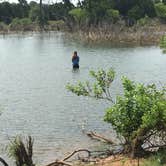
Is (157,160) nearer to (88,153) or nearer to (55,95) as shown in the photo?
(88,153)

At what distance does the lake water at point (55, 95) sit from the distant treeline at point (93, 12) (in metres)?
26.5

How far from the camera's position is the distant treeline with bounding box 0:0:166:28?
85.9m

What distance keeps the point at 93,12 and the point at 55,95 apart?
2538 inches

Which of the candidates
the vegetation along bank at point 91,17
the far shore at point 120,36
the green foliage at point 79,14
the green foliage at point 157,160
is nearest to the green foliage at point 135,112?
the green foliage at point 157,160

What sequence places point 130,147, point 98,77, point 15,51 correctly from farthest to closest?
point 15,51 < point 98,77 < point 130,147

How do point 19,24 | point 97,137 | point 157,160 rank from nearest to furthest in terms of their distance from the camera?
point 157,160 → point 97,137 → point 19,24

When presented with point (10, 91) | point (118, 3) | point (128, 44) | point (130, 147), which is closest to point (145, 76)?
point (10, 91)

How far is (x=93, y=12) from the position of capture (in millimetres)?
87812

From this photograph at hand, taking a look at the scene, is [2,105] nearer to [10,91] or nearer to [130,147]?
[10,91]

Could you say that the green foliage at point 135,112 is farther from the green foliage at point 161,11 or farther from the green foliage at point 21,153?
the green foliage at point 161,11

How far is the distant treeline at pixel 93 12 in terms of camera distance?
85938mm

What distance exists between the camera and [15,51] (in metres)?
52.0

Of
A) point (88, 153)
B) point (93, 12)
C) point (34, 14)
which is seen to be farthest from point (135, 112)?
point (34, 14)

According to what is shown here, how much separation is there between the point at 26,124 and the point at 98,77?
5619 millimetres
